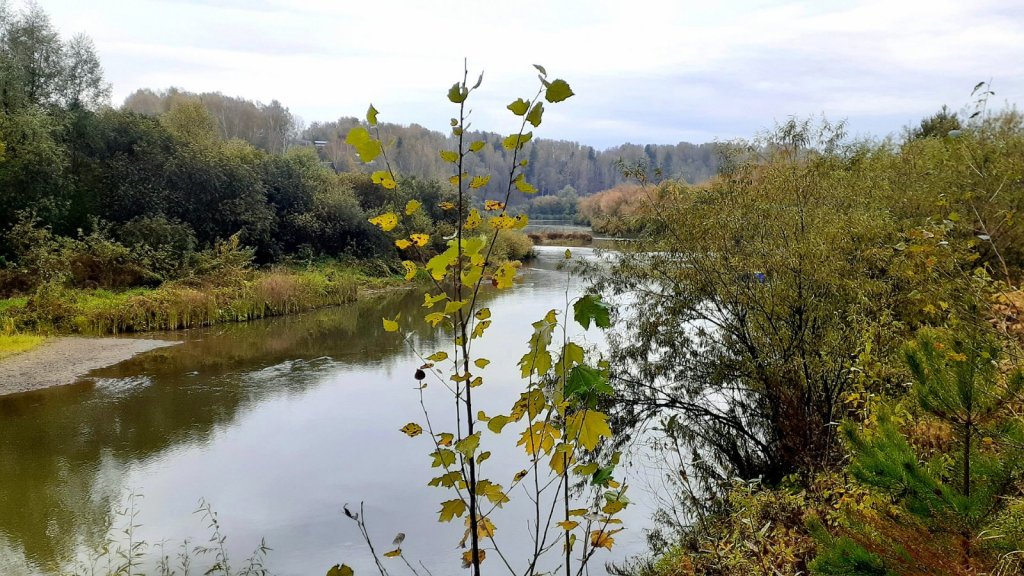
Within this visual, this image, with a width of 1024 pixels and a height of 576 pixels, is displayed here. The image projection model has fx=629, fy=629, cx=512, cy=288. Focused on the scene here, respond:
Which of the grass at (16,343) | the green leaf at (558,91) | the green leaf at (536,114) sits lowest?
the grass at (16,343)

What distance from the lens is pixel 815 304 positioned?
538 centimetres

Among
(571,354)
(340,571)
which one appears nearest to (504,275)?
(571,354)

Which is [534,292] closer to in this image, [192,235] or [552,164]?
[192,235]

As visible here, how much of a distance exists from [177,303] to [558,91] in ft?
48.5

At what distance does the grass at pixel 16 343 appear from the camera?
1045 centimetres

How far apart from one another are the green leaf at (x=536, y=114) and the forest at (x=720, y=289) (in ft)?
0.14

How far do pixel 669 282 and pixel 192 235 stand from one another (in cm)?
1492

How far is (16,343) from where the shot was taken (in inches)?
427

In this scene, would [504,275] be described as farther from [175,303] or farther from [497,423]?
[175,303]

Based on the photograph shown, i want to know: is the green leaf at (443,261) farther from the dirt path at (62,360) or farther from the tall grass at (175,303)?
the tall grass at (175,303)

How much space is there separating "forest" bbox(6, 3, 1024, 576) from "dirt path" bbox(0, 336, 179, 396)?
104 centimetres

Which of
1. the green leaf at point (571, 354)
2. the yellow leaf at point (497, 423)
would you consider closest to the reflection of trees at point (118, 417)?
the yellow leaf at point (497, 423)

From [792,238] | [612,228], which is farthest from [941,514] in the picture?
[612,228]

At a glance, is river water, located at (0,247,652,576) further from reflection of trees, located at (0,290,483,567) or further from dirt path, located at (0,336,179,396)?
dirt path, located at (0,336,179,396)
